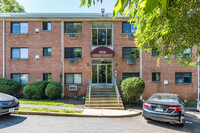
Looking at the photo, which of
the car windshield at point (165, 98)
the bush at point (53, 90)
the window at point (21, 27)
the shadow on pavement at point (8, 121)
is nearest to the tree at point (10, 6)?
the window at point (21, 27)

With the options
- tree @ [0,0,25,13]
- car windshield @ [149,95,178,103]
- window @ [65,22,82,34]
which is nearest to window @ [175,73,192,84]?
car windshield @ [149,95,178,103]

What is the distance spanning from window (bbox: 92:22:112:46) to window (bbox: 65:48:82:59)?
85.9 inches

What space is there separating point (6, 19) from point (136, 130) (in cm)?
1585

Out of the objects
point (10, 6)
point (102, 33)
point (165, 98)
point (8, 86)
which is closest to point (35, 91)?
point (8, 86)

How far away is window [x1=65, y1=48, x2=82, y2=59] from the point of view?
42.5 ft

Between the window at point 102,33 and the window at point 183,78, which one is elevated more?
the window at point 102,33

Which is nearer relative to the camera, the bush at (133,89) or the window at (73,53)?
the bush at (133,89)

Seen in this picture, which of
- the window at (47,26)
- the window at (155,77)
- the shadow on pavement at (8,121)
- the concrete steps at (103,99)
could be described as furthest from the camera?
the window at (47,26)

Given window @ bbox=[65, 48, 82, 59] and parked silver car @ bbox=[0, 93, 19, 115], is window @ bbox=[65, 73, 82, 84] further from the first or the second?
parked silver car @ bbox=[0, 93, 19, 115]

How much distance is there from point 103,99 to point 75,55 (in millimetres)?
5848

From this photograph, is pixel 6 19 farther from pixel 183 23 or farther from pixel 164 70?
pixel 164 70

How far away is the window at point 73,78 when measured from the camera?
12.8m

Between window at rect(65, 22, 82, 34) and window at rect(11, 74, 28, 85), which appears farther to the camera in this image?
window at rect(65, 22, 82, 34)

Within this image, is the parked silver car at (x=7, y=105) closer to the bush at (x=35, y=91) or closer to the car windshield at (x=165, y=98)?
the bush at (x=35, y=91)
